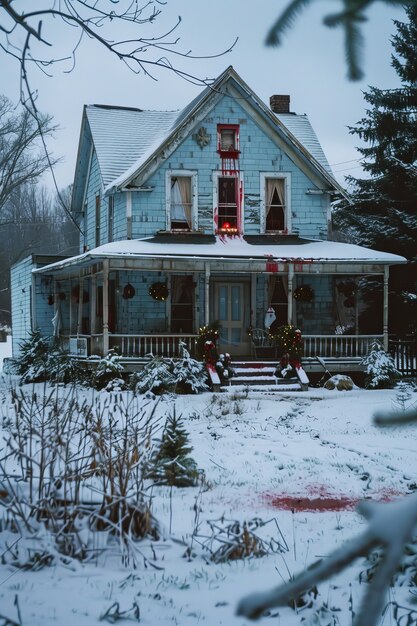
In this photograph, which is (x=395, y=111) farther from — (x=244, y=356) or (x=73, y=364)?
(x=73, y=364)

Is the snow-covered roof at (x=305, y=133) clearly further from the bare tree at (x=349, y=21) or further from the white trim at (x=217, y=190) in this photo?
the bare tree at (x=349, y=21)

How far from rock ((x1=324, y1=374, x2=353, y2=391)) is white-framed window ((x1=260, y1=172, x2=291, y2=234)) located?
536 centimetres

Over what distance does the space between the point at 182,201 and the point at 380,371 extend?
7627 mm

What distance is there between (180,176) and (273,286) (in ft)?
14.3

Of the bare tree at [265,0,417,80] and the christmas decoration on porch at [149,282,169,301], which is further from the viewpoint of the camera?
the christmas decoration on porch at [149,282,169,301]

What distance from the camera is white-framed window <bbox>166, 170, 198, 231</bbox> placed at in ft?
72.1

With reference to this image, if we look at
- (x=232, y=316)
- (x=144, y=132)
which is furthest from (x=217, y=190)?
(x=144, y=132)

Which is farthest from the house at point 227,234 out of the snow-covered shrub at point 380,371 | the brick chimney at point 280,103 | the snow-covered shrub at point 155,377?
the brick chimney at point 280,103

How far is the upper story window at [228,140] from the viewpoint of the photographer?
870 inches

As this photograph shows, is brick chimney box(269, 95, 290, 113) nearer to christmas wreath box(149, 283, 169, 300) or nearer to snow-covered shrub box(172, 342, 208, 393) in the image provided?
christmas wreath box(149, 283, 169, 300)

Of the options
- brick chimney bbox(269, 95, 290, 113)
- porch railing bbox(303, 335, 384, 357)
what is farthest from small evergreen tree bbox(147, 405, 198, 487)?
brick chimney bbox(269, 95, 290, 113)

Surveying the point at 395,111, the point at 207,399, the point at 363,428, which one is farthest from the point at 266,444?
the point at 395,111

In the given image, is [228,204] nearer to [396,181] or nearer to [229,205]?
[229,205]

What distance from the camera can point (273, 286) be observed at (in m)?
22.8
